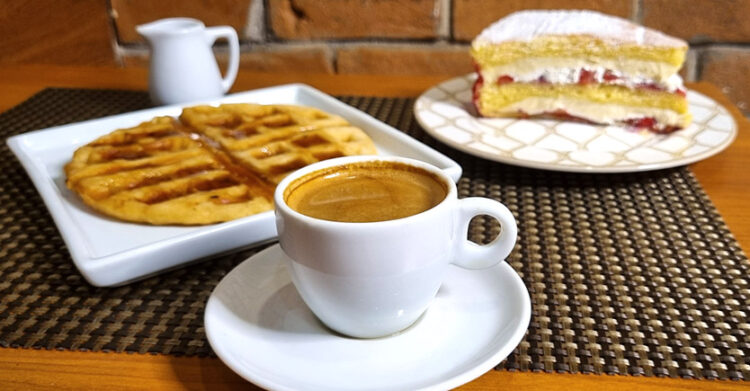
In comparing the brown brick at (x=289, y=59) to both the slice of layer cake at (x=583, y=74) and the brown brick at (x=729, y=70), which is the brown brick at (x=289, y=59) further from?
the brown brick at (x=729, y=70)

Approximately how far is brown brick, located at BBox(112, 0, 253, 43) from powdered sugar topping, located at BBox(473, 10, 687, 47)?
78 cm

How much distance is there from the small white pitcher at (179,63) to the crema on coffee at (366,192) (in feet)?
2.11

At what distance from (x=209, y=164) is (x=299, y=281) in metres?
0.37

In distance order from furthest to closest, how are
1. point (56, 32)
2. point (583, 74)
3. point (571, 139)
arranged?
point (56, 32) → point (583, 74) → point (571, 139)

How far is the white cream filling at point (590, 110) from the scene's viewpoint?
1081mm

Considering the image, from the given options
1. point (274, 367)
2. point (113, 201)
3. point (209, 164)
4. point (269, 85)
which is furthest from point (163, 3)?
point (274, 367)

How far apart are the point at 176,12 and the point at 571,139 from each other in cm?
117

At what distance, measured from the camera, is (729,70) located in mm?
1676

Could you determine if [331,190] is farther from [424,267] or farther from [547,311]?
[547,311]

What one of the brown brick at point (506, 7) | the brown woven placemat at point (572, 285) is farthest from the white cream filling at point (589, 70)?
the brown brick at point (506, 7)

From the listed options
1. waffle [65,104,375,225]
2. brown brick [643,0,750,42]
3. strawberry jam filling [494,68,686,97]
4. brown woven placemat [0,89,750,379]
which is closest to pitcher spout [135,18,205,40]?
waffle [65,104,375,225]

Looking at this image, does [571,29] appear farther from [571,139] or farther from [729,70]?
[729,70]

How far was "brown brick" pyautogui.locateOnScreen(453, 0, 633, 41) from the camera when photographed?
5.40 ft

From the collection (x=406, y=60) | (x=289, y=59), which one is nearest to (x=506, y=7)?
(x=406, y=60)
